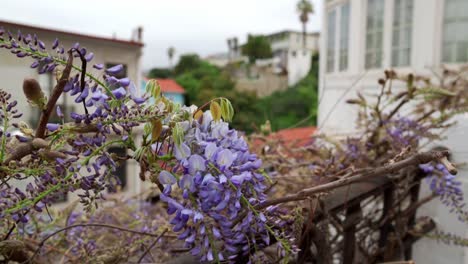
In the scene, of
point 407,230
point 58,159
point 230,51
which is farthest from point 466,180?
point 230,51

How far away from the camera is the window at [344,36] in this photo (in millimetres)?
6621

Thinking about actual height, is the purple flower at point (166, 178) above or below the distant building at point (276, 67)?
below

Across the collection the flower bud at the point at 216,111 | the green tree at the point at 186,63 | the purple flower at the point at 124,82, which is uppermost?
the green tree at the point at 186,63

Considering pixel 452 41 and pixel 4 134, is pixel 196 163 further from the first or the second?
pixel 452 41

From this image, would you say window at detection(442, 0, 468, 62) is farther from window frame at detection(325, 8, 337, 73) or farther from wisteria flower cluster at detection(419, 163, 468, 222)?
wisteria flower cluster at detection(419, 163, 468, 222)

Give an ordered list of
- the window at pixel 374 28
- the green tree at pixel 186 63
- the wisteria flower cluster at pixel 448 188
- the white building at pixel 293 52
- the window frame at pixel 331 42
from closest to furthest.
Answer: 1. the wisteria flower cluster at pixel 448 188
2. the window at pixel 374 28
3. the window frame at pixel 331 42
4. the white building at pixel 293 52
5. the green tree at pixel 186 63

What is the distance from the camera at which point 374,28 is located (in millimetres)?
6168

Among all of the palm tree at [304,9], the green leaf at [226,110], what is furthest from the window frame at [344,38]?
the palm tree at [304,9]

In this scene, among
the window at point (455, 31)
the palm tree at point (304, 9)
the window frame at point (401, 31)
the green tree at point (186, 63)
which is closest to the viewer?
the window at point (455, 31)

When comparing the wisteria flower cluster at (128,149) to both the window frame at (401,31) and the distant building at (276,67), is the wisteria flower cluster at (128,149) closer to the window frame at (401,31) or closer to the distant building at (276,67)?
the window frame at (401,31)

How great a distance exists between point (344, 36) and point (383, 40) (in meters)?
0.88

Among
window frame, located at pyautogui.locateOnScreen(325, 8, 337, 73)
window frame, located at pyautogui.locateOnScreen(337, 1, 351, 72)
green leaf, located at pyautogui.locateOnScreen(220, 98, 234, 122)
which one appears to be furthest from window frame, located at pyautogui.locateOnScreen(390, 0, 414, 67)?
green leaf, located at pyautogui.locateOnScreen(220, 98, 234, 122)

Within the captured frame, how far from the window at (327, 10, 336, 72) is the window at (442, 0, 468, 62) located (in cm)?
198

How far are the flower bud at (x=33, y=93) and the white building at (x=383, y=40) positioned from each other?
3613 mm
